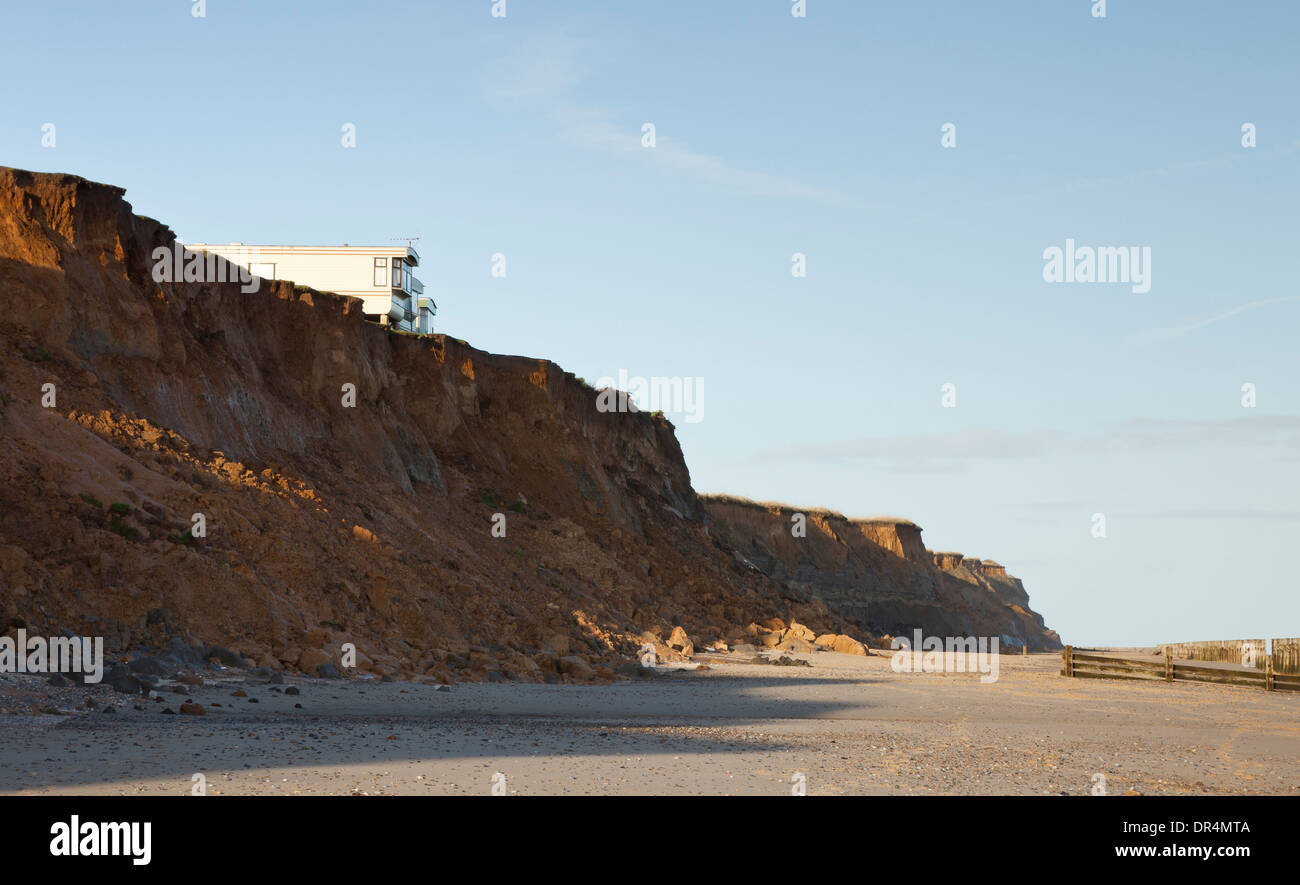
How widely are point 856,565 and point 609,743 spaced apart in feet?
218

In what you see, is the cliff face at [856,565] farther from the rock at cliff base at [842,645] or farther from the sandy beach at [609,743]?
the sandy beach at [609,743]

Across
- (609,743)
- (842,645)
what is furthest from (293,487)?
(842,645)

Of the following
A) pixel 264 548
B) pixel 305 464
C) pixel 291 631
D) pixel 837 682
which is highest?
pixel 305 464

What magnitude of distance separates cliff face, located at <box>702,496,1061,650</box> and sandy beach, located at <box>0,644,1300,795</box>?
153 feet

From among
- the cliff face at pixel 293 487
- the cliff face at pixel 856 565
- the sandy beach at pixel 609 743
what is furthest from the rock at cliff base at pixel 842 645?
the cliff face at pixel 856 565

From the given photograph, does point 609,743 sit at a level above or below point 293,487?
below

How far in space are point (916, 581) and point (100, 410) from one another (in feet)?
214

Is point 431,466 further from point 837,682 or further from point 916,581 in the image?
point 916,581

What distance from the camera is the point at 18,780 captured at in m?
8.32

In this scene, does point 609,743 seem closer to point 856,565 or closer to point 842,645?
point 842,645

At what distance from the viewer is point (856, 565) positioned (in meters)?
76.9
